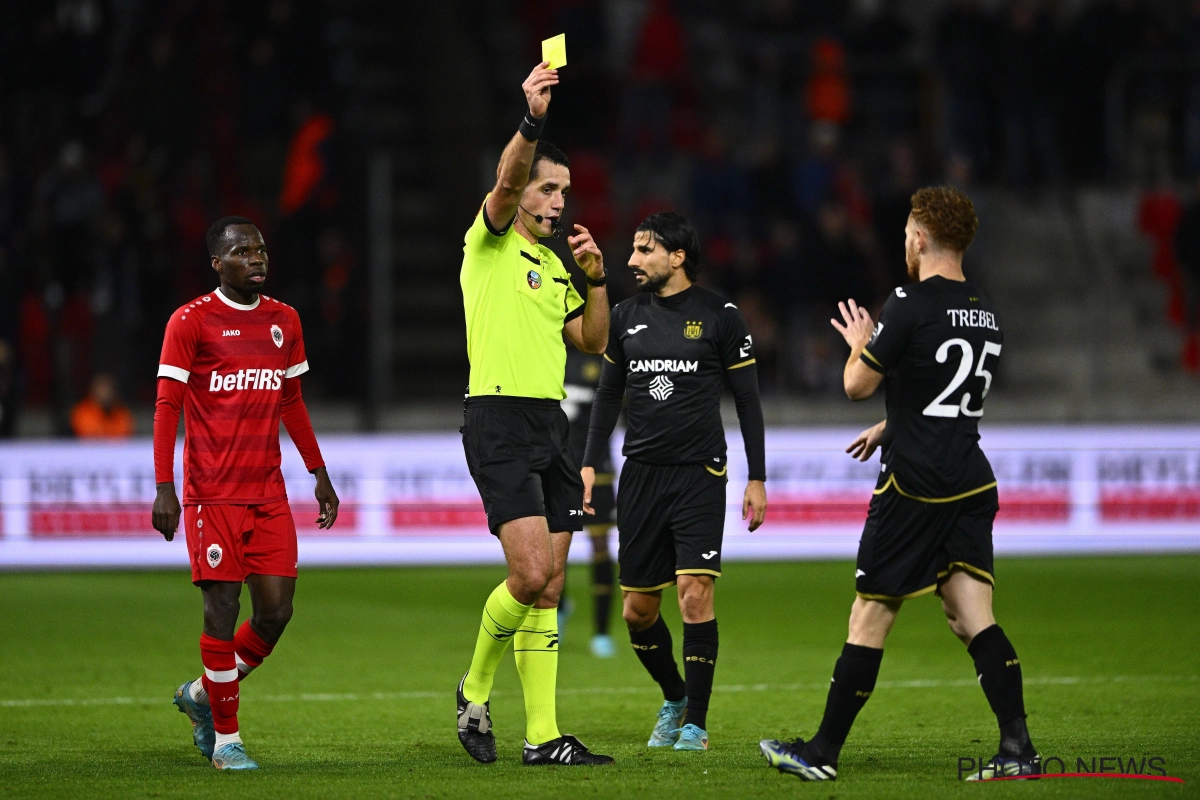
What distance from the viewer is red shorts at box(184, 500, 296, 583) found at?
252 inches

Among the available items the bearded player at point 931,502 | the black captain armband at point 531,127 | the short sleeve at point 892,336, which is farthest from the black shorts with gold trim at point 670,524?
the black captain armband at point 531,127

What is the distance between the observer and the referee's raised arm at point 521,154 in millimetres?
5902

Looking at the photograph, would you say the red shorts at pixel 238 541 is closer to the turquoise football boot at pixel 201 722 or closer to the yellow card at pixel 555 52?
the turquoise football boot at pixel 201 722

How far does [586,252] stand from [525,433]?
739 mm

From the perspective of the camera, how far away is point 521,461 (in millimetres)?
6344

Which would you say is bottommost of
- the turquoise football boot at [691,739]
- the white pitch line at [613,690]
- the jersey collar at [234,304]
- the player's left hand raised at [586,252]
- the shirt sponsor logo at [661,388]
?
the white pitch line at [613,690]

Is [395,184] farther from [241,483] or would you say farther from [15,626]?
[241,483]

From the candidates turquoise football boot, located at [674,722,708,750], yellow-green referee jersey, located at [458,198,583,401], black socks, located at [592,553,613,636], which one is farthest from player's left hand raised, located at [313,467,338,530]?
black socks, located at [592,553,613,636]

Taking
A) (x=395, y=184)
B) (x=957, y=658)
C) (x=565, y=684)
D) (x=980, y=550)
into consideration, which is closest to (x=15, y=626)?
(x=565, y=684)

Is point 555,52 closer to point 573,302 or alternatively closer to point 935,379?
point 573,302

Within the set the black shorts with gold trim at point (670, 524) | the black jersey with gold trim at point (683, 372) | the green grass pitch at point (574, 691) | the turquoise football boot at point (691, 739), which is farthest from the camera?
the black jersey with gold trim at point (683, 372)

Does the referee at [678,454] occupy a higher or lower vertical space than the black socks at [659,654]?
higher

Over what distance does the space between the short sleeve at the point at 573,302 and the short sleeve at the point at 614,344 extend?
0.42 m

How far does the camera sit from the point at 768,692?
865 centimetres
